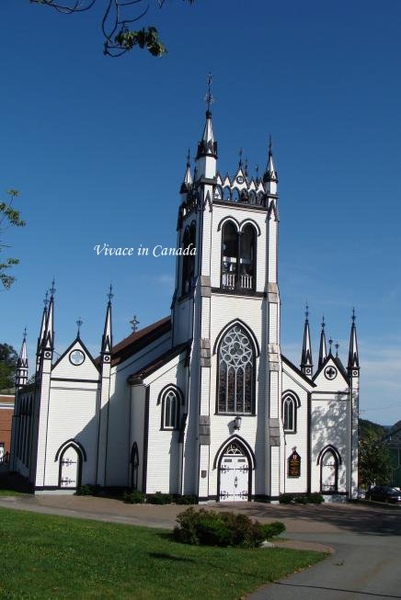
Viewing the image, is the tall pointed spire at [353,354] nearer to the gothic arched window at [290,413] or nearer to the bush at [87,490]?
the gothic arched window at [290,413]

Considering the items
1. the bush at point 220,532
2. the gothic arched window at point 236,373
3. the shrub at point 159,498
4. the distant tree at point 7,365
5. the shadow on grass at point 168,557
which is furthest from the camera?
the distant tree at point 7,365

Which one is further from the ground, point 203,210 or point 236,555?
point 203,210

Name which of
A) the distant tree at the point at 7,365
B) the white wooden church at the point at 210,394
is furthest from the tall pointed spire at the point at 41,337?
the distant tree at the point at 7,365

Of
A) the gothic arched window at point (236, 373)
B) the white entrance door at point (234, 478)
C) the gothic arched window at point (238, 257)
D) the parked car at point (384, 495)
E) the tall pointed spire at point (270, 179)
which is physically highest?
the tall pointed spire at point (270, 179)

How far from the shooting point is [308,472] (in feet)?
129

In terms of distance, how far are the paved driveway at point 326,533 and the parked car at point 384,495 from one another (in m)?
7.35

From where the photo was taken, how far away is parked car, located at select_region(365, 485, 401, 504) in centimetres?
4556

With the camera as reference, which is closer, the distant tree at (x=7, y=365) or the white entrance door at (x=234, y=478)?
the white entrance door at (x=234, y=478)

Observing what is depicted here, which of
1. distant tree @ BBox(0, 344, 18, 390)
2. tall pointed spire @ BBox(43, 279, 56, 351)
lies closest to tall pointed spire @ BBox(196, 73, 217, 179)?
tall pointed spire @ BBox(43, 279, 56, 351)

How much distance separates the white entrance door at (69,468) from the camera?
37750mm

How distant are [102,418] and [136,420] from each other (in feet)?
7.14

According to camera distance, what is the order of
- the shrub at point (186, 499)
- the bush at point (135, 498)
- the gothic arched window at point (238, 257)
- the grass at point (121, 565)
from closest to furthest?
the grass at point (121, 565) < the bush at point (135, 498) < the shrub at point (186, 499) < the gothic arched window at point (238, 257)

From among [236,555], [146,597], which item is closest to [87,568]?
[146,597]

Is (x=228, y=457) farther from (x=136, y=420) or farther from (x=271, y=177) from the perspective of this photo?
(x=271, y=177)
